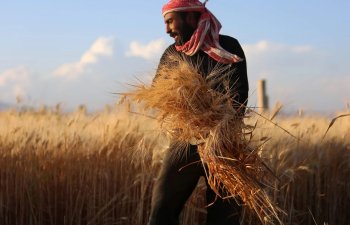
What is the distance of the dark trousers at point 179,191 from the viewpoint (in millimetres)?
3455

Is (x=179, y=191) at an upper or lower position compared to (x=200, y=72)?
lower

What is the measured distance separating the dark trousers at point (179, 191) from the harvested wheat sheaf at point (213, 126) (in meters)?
0.14

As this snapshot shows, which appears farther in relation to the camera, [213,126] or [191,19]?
[191,19]

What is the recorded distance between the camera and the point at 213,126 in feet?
10.6

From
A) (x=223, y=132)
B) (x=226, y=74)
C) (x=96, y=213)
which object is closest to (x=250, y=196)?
(x=223, y=132)

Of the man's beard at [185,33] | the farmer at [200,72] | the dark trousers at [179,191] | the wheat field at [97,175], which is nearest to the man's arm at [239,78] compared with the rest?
the farmer at [200,72]

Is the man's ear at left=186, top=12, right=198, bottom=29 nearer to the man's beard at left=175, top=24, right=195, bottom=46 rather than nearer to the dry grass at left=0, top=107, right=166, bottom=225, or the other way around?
the man's beard at left=175, top=24, right=195, bottom=46

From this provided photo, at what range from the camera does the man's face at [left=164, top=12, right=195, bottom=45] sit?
3605mm

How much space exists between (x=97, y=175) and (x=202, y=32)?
7.87 ft

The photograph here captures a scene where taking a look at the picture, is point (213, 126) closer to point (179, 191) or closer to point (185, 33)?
point (179, 191)

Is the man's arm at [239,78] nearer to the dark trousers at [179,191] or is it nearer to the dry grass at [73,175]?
the dark trousers at [179,191]

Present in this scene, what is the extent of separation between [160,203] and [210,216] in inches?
12.8

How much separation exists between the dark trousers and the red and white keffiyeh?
1.75ft

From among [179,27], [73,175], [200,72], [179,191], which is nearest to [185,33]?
[179,27]
